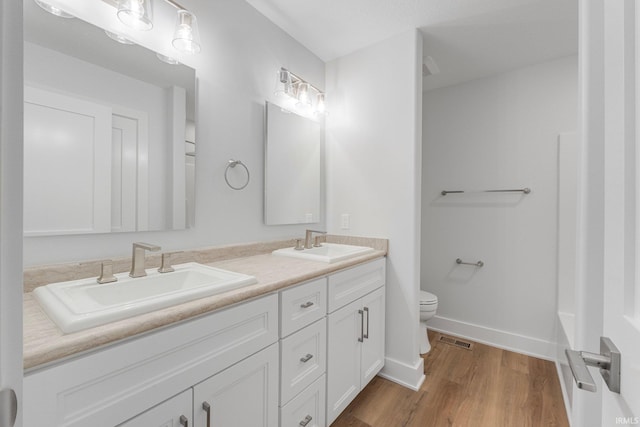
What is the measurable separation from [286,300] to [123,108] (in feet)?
3.51

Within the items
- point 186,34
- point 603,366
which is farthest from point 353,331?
point 186,34

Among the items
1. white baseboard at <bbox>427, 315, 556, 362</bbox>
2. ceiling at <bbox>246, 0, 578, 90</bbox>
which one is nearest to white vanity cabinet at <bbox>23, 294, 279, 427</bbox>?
ceiling at <bbox>246, 0, 578, 90</bbox>

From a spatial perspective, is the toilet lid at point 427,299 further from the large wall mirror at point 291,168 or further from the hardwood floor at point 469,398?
the large wall mirror at point 291,168

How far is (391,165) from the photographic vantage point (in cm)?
197

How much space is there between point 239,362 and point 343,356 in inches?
28.5

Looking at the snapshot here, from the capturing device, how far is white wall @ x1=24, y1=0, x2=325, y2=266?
1426mm

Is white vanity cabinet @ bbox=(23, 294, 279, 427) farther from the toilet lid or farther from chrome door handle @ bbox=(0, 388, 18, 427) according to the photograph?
the toilet lid

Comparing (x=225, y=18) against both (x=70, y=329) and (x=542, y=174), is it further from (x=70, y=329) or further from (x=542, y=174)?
(x=542, y=174)

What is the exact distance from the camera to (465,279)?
2.62 m

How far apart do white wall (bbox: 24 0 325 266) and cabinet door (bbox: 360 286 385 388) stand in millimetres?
765

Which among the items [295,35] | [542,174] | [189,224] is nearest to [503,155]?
[542,174]

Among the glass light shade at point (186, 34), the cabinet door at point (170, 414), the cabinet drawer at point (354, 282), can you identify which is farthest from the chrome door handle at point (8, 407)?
the glass light shade at point (186, 34)

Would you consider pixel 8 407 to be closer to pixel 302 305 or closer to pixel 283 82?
pixel 302 305

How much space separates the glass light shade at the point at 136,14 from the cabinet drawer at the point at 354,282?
4.65 ft
